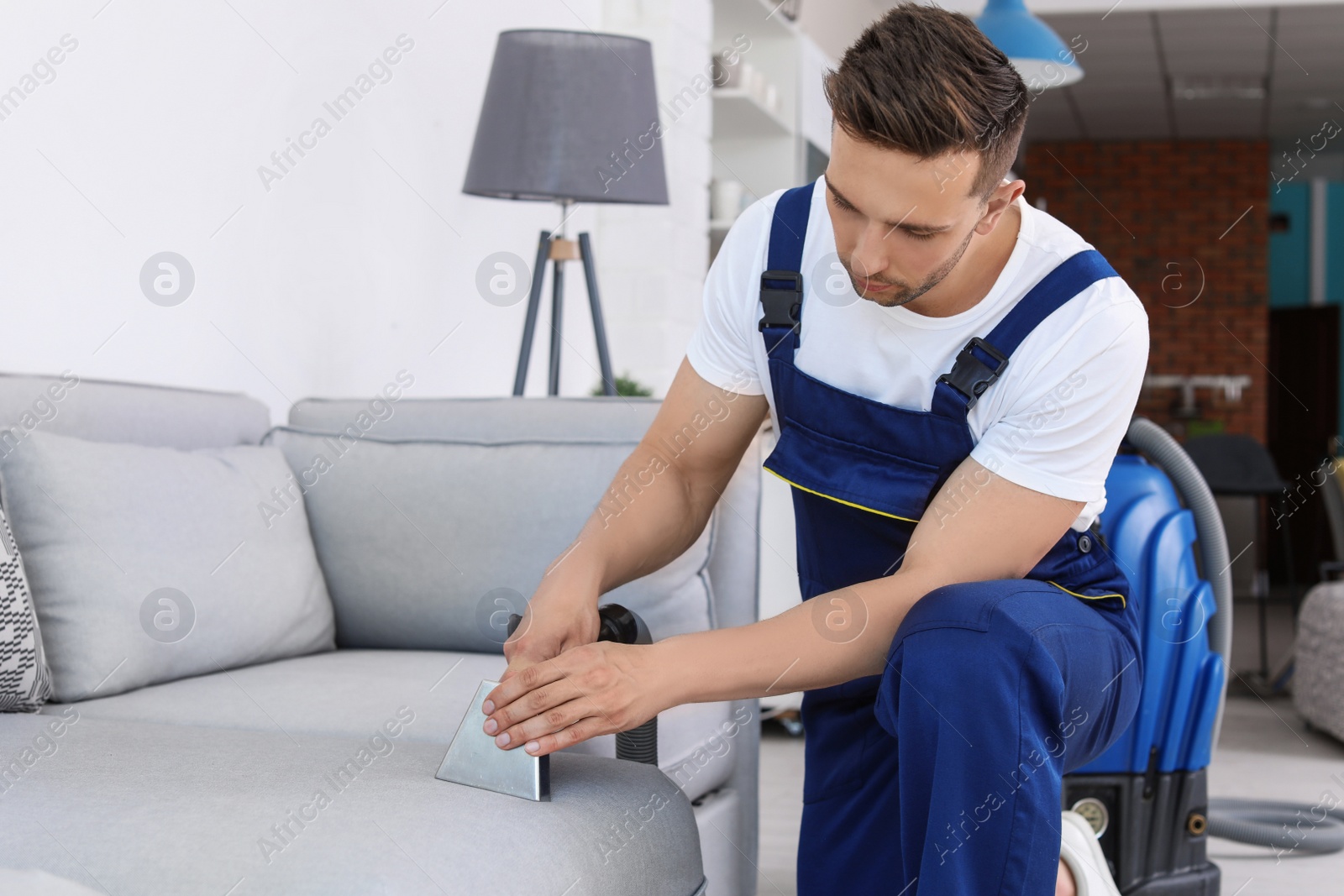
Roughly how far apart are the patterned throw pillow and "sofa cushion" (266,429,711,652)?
0.55 metres

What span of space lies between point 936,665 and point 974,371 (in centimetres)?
35

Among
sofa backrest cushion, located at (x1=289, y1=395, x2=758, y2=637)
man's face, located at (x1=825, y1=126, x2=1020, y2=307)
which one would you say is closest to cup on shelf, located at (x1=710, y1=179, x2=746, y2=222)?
sofa backrest cushion, located at (x1=289, y1=395, x2=758, y2=637)

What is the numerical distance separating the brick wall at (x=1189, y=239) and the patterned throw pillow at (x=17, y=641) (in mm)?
8550

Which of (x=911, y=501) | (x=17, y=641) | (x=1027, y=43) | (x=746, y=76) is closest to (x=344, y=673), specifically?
(x=17, y=641)

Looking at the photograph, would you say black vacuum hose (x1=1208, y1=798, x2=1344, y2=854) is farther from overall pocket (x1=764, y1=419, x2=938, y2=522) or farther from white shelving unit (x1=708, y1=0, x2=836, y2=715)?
white shelving unit (x1=708, y1=0, x2=836, y2=715)

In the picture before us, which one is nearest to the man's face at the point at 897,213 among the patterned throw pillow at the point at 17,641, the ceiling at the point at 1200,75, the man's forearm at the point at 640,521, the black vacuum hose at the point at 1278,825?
the man's forearm at the point at 640,521

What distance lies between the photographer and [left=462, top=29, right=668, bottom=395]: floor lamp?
2.51 m

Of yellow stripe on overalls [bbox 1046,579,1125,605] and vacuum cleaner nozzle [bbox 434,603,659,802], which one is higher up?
yellow stripe on overalls [bbox 1046,579,1125,605]

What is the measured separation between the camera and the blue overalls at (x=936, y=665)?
1.07m

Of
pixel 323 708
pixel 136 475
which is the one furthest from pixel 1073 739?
pixel 136 475

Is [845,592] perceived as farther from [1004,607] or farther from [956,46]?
[956,46]

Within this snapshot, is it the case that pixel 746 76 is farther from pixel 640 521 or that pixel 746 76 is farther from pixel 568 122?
pixel 640 521

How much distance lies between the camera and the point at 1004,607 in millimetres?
1119

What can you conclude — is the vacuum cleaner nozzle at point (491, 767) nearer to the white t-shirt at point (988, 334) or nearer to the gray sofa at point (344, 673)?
the gray sofa at point (344, 673)
